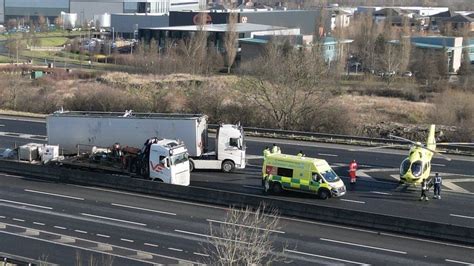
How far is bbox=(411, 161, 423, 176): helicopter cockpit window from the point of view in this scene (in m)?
29.4

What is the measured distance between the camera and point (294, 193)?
28.5 metres

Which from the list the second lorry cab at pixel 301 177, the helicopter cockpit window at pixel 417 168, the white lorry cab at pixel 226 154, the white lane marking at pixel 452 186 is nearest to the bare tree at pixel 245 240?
the second lorry cab at pixel 301 177

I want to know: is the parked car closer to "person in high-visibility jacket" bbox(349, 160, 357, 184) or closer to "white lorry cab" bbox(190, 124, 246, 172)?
"white lorry cab" bbox(190, 124, 246, 172)

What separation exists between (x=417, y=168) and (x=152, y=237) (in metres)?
12.5

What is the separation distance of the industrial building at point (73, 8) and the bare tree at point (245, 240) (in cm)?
12225

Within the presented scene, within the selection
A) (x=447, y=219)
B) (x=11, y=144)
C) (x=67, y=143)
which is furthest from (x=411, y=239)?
(x=11, y=144)

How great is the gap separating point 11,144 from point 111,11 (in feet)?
358

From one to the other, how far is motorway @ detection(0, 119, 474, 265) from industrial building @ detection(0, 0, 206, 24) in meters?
114

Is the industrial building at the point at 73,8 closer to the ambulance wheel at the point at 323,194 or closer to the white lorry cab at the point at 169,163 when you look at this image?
the white lorry cab at the point at 169,163

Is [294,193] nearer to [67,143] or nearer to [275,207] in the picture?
[275,207]

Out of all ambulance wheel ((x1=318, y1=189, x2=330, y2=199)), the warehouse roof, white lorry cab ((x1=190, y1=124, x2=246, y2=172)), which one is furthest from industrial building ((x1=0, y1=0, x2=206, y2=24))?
ambulance wheel ((x1=318, y1=189, x2=330, y2=199))

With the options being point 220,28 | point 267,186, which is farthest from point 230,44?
point 267,186

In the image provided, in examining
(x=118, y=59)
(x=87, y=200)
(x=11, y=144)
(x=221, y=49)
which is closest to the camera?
(x=87, y=200)

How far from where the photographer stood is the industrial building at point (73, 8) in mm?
142625
